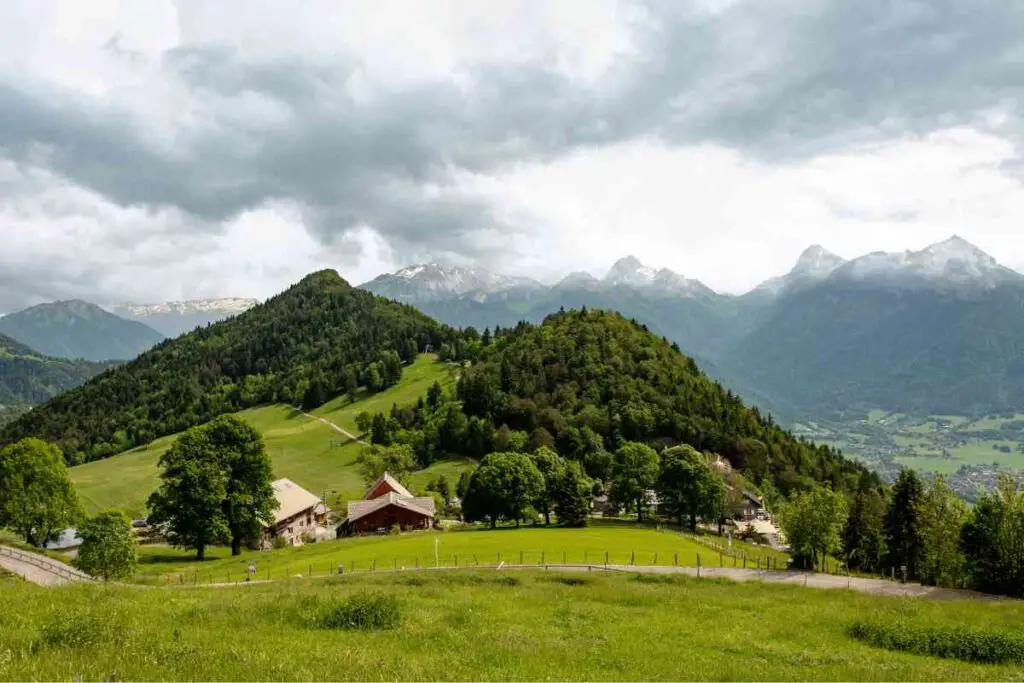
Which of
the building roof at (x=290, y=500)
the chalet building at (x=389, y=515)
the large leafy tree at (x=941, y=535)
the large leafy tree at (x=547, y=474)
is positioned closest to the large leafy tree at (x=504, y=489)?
the large leafy tree at (x=547, y=474)

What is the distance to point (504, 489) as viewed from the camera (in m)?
92.8

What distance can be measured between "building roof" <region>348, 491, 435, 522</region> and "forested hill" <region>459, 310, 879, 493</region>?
43476mm

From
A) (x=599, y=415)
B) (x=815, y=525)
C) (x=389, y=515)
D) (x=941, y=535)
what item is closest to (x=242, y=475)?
(x=389, y=515)

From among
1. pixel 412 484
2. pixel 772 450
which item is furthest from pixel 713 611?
pixel 772 450

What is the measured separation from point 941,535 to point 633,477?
1951 inches

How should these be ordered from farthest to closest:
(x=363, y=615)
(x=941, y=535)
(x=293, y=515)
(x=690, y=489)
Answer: (x=293, y=515), (x=690, y=489), (x=941, y=535), (x=363, y=615)

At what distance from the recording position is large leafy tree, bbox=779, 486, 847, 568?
60.8 metres

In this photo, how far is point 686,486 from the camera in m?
98.4

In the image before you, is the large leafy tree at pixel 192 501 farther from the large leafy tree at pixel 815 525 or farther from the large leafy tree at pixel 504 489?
the large leafy tree at pixel 815 525

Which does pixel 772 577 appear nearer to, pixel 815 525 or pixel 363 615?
pixel 815 525

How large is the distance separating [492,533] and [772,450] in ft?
318

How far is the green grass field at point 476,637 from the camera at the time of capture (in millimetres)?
16625

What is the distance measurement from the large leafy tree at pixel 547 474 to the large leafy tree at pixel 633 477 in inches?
377

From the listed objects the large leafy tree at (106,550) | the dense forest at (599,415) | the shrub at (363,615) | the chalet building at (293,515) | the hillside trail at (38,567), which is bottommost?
the chalet building at (293,515)
